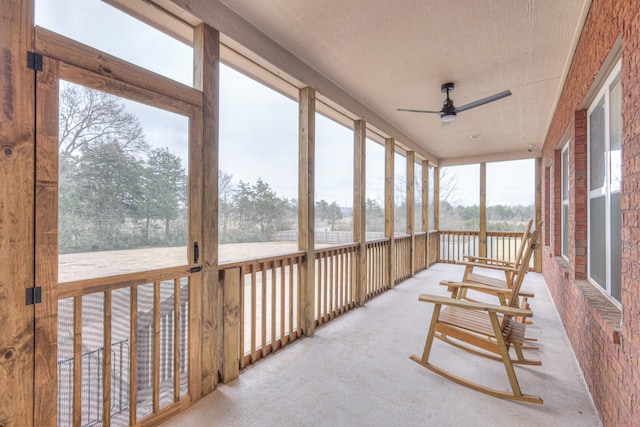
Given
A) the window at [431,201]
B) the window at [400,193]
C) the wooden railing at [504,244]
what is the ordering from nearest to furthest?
1. the window at [400,193]
2. the wooden railing at [504,244]
3. the window at [431,201]

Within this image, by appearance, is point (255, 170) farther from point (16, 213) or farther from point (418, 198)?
point (418, 198)

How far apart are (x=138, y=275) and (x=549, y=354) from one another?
129 inches

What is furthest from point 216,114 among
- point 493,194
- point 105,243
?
point 493,194

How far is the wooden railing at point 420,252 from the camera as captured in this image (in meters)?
5.88

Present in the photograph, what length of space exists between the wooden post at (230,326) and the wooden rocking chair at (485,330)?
1389 millimetres

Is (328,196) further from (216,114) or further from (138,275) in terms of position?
(138,275)

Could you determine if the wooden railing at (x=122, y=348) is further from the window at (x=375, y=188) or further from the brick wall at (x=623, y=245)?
the window at (x=375, y=188)

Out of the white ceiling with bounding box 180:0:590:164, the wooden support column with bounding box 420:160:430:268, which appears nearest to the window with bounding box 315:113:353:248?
the white ceiling with bounding box 180:0:590:164

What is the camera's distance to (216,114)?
205 cm

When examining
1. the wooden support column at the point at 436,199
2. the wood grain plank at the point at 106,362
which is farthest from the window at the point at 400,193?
the wood grain plank at the point at 106,362

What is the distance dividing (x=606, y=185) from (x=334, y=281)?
2.55 m

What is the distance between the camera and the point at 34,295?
128 centimetres

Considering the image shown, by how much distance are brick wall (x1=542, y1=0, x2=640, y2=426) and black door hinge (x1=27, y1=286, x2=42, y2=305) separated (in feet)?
8.46

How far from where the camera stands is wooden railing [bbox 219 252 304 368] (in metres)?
2.33
